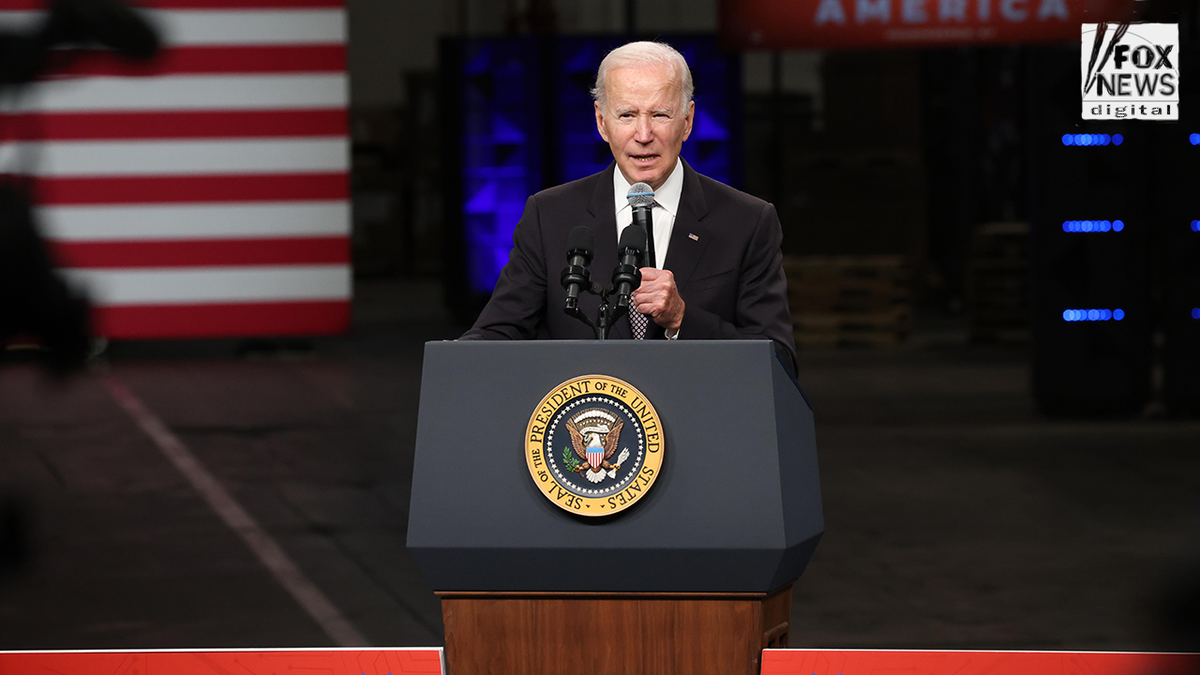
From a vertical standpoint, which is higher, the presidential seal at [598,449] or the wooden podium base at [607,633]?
the presidential seal at [598,449]

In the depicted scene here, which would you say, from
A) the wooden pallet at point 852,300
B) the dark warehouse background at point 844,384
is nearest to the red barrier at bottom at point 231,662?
the dark warehouse background at point 844,384

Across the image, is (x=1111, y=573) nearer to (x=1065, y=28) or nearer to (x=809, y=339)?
(x=1065, y=28)

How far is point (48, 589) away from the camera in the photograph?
6160 mm

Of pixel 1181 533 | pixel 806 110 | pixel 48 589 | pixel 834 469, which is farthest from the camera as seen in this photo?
pixel 806 110

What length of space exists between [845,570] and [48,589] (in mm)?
3096

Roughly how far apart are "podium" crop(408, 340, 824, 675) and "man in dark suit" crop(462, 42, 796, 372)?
0.98ft

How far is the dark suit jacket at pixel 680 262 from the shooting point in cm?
295

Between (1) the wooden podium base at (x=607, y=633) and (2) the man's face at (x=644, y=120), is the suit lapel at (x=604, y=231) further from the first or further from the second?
(1) the wooden podium base at (x=607, y=633)

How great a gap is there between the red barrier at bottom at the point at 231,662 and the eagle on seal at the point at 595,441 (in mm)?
400

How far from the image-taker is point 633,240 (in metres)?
2.59

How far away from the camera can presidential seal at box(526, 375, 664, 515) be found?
2.49 meters

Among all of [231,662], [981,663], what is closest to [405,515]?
[231,662]

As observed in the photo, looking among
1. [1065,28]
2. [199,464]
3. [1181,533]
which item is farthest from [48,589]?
[1065,28]

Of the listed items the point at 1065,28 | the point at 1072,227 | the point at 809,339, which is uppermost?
the point at 1065,28
